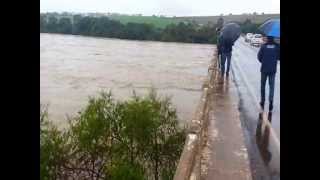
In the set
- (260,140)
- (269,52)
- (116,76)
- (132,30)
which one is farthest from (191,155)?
(132,30)

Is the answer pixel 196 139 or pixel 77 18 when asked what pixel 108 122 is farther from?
pixel 77 18

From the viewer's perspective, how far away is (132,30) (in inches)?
2987

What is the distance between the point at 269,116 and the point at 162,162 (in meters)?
4.73

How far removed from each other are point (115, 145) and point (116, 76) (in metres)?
20.5

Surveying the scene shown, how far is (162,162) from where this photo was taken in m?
12.8

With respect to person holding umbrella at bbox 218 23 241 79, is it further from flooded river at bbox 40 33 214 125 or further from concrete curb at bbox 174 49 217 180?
flooded river at bbox 40 33 214 125

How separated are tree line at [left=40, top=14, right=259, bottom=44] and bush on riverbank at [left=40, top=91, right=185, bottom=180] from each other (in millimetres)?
56612

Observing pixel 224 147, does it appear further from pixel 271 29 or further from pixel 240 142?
pixel 271 29

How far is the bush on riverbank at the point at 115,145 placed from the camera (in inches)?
493

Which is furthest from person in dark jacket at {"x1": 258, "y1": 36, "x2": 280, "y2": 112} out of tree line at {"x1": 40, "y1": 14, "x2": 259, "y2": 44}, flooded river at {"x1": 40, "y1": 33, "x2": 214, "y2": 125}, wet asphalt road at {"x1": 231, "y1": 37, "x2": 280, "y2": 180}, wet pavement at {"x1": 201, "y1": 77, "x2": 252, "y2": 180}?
tree line at {"x1": 40, "y1": 14, "x2": 259, "y2": 44}

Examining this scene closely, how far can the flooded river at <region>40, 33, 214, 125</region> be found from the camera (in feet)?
79.9

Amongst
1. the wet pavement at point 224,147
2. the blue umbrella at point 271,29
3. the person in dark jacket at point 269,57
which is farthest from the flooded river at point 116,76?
the blue umbrella at point 271,29

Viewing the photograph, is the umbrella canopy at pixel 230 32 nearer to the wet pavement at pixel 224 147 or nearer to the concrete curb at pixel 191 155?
the wet pavement at pixel 224 147
